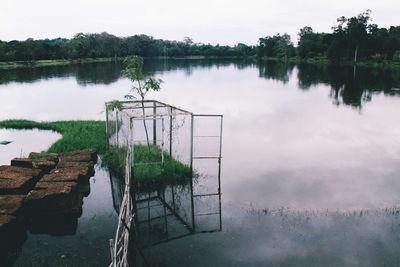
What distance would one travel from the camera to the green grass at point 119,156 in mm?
12883

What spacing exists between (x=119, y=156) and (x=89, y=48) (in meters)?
134

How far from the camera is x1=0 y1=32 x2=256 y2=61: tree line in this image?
100 metres

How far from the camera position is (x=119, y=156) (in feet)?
49.0

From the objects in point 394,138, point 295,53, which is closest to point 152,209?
point 394,138

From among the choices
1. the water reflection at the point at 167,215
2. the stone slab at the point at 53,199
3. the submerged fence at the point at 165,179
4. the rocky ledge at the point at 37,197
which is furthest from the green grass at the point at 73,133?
the stone slab at the point at 53,199

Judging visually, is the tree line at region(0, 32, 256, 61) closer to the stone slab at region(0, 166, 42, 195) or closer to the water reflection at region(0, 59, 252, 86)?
the water reflection at region(0, 59, 252, 86)

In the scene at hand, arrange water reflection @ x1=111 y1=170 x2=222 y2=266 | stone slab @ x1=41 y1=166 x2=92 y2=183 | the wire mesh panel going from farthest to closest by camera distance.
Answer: the wire mesh panel < stone slab @ x1=41 y1=166 x2=92 y2=183 < water reflection @ x1=111 y1=170 x2=222 y2=266

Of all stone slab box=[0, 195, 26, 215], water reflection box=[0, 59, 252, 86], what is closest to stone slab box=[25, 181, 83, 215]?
stone slab box=[0, 195, 26, 215]

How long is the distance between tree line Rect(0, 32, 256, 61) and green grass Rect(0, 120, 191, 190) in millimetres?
93124

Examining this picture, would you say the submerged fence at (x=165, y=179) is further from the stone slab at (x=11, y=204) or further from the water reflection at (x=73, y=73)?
the water reflection at (x=73, y=73)

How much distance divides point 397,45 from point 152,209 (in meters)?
98.6

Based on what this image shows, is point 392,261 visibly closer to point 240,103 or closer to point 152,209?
point 152,209

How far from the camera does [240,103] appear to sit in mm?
34312

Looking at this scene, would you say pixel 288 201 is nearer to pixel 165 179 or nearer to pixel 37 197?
pixel 165 179
